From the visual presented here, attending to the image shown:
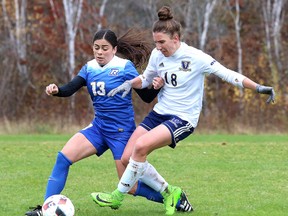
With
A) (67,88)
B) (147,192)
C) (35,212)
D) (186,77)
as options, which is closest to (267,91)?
(186,77)

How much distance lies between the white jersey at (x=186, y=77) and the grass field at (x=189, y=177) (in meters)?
1.05

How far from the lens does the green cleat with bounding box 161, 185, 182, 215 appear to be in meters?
7.82

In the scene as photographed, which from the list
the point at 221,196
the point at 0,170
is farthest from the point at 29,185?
the point at 221,196

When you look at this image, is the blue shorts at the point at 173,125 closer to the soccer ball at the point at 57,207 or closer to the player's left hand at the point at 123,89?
the player's left hand at the point at 123,89

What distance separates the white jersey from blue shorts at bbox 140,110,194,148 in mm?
50

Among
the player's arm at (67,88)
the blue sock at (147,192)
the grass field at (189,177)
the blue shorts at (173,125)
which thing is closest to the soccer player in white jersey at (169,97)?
the blue shorts at (173,125)

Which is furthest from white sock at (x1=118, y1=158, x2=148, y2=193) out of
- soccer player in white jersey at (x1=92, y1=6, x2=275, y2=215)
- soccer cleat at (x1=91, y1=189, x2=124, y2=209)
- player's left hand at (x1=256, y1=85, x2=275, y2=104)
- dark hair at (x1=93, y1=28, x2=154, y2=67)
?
dark hair at (x1=93, y1=28, x2=154, y2=67)

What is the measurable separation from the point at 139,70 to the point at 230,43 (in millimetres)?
22127

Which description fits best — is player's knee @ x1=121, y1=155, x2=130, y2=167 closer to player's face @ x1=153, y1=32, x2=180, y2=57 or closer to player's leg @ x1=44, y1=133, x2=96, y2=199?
player's leg @ x1=44, y1=133, x2=96, y2=199

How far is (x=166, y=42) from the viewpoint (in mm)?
7598

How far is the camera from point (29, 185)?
10.2m

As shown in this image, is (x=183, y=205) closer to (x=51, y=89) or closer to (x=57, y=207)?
(x=57, y=207)

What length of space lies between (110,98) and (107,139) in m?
0.41

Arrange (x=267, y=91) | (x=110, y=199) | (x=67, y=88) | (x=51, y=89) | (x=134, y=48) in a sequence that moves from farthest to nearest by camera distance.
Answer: (x=134, y=48), (x=67, y=88), (x=110, y=199), (x=51, y=89), (x=267, y=91)
